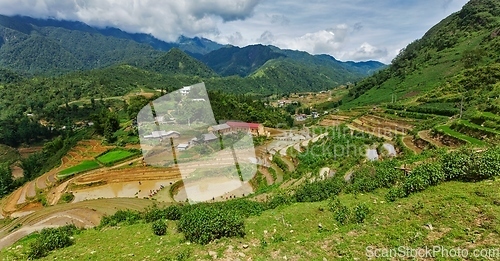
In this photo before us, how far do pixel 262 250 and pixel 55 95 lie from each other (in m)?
119

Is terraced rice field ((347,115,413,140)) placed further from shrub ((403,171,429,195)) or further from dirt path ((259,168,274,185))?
shrub ((403,171,429,195))

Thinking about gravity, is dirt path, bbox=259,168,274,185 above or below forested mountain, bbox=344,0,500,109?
below

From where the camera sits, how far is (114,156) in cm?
4012

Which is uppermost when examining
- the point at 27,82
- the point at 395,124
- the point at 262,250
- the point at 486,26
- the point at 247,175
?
the point at 27,82

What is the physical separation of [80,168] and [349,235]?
3868 cm

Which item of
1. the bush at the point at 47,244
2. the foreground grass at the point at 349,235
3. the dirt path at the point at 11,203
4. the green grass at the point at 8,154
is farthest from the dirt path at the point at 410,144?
the green grass at the point at 8,154

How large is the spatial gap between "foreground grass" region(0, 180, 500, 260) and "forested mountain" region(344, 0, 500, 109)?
751 inches

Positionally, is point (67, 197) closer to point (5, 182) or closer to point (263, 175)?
point (5, 182)

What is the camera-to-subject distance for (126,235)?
9898mm

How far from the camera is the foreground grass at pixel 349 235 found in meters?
6.02

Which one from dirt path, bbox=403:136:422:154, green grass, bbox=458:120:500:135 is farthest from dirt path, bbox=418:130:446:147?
green grass, bbox=458:120:500:135

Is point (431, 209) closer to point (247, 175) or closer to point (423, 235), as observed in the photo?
point (423, 235)

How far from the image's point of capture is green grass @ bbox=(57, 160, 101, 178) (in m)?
35.2

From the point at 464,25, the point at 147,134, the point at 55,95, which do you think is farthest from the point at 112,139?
the point at 464,25
